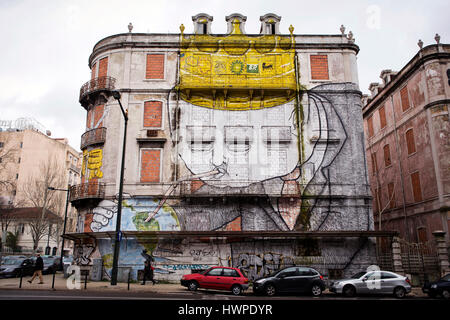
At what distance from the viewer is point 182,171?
2412cm

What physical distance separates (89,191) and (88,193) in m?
0.15

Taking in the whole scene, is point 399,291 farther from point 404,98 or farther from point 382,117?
point 382,117

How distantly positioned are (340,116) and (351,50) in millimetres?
5482

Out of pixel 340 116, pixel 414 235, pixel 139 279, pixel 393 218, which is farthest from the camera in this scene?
pixel 393 218

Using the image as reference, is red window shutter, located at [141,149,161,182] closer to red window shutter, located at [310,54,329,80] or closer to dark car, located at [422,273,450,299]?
red window shutter, located at [310,54,329,80]

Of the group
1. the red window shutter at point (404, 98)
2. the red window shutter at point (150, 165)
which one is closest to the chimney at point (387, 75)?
the red window shutter at point (404, 98)

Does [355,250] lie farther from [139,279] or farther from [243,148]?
[139,279]

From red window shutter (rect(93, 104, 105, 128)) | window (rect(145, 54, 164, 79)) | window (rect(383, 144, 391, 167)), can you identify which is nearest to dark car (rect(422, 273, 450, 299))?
window (rect(383, 144, 391, 167))

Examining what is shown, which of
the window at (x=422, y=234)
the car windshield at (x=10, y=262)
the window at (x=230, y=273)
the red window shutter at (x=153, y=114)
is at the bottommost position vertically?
the window at (x=230, y=273)

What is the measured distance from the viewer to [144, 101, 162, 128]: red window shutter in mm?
25219

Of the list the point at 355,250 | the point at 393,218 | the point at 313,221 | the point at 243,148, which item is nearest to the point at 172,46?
the point at 243,148

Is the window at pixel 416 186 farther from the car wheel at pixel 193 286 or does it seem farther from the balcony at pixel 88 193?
the balcony at pixel 88 193

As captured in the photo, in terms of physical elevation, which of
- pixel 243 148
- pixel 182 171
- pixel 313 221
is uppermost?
pixel 243 148

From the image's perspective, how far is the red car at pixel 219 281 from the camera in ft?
54.5
